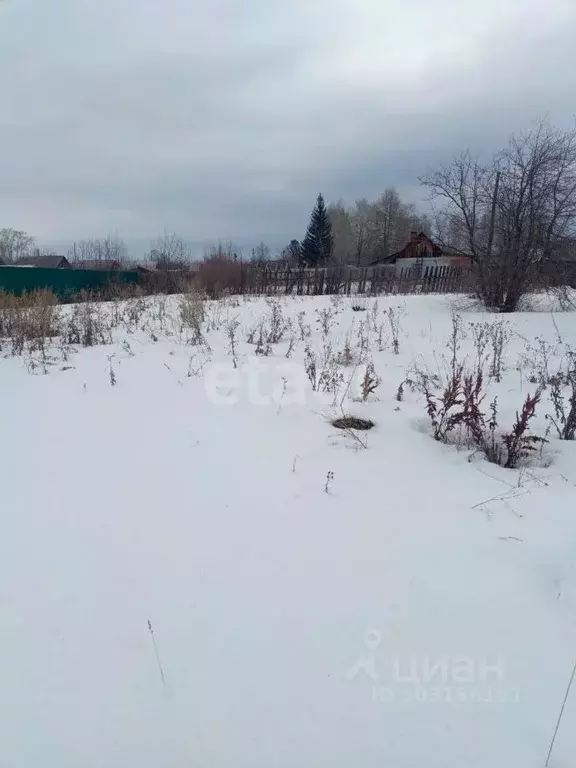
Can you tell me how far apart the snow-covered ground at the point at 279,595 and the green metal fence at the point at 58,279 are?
13008 mm

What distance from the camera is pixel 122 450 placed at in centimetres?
297

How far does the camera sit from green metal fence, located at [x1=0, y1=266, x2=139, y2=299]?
1484 centimetres

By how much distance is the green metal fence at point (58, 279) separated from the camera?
14.8 meters

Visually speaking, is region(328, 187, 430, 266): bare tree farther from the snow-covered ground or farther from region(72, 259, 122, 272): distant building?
the snow-covered ground

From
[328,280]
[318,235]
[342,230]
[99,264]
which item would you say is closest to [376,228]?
[342,230]

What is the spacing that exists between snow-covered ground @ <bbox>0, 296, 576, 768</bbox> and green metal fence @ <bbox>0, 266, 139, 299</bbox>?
13.0 metres

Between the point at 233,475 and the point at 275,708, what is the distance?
142 cm

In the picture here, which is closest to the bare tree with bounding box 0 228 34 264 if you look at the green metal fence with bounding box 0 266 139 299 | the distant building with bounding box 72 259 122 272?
the distant building with bounding box 72 259 122 272

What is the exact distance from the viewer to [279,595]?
5.72 ft

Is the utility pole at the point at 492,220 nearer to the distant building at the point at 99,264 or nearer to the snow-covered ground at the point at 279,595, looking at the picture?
the snow-covered ground at the point at 279,595

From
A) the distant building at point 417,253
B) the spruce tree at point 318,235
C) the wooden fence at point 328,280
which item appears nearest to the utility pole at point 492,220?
the wooden fence at point 328,280

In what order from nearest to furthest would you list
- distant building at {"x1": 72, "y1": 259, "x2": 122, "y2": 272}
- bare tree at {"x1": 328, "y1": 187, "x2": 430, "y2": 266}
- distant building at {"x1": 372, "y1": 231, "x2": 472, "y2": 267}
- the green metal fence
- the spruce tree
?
the green metal fence
distant building at {"x1": 72, "y1": 259, "x2": 122, "y2": 272}
distant building at {"x1": 372, "y1": 231, "x2": 472, "y2": 267}
the spruce tree
bare tree at {"x1": 328, "y1": 187, "x2": 430, "y2": 266}

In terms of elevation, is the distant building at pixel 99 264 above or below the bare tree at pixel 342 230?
below

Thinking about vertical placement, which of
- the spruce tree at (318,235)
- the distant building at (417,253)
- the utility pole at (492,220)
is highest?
the spruce tree at (318,235)
